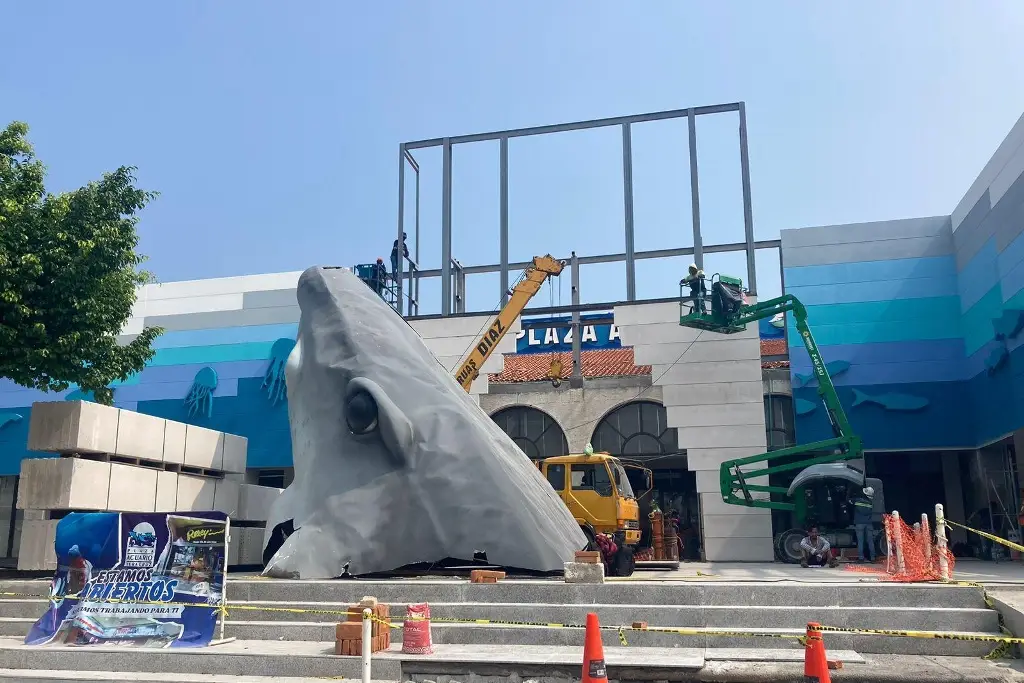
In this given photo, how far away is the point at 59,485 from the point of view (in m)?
15.5

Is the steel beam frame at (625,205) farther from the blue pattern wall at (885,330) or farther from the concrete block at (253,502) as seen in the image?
the concrete block at (253,502)

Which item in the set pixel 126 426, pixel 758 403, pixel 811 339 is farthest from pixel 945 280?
pixel 126 426

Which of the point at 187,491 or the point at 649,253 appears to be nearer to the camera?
the point at 187,491

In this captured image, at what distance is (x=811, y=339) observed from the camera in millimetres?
24188

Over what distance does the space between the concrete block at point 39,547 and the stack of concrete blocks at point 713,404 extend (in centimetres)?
1653

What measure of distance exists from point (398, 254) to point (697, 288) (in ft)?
38.4

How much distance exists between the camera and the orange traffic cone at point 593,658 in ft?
22.5

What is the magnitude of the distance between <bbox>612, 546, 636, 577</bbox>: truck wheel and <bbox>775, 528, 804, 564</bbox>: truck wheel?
8579mm

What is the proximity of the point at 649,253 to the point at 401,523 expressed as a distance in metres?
19.1

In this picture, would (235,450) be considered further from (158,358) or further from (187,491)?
(158,358)

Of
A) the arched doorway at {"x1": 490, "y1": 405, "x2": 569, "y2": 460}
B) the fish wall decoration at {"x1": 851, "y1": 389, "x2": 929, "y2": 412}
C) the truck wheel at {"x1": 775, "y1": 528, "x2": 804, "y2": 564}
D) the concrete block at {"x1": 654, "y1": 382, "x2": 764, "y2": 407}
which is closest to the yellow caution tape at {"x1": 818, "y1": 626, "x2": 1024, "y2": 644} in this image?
the truck wheel at {"x1": 775, "y1": 528, "x2": 804, "y2": 564}

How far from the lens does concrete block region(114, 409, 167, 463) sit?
16.7m

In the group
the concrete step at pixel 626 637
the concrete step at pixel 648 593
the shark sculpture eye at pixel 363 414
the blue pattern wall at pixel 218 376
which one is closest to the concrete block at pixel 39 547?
the shark sculpture eye at pixel 363 414

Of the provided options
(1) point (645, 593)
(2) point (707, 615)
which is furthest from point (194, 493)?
(2) point (707, 615)
